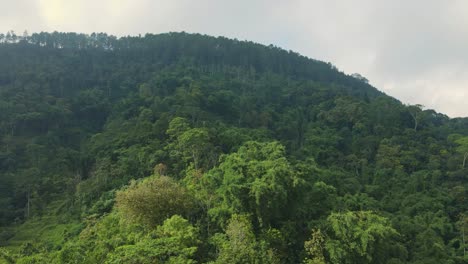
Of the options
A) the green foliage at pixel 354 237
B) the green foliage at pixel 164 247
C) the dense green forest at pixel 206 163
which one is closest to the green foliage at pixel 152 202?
the dense green forest at pixel 206 163

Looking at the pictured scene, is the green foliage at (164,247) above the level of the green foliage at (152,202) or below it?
below

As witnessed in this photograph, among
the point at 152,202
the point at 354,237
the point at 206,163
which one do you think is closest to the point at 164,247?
the point at 152,202

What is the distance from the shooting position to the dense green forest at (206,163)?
19.5 metres

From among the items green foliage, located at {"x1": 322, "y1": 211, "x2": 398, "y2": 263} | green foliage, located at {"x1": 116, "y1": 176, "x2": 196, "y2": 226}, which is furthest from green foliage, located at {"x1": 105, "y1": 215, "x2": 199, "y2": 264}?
green foliage, located at {"x1": 322, "y1": 211, "x2": 398, "y2": 263}

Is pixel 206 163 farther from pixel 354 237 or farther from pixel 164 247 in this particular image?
pixel 164 247

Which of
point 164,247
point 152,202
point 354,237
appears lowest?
point 164,247

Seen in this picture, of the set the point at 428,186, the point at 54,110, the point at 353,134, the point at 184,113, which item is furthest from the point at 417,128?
the point at 54,110

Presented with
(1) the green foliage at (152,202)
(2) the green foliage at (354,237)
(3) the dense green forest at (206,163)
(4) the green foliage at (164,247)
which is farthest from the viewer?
(1) the green foliage at (152,202)

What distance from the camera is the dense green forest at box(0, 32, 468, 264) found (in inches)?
768

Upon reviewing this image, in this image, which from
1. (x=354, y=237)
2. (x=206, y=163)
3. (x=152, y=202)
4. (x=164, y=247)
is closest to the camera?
(x=164, y=247)

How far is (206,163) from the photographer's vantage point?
34.2m

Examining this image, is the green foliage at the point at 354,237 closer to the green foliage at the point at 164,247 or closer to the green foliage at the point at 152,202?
the green foliage at the point at 164,247

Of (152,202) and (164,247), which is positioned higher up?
(152,202)

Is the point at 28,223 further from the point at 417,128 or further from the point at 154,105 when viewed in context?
the point at 417,128
